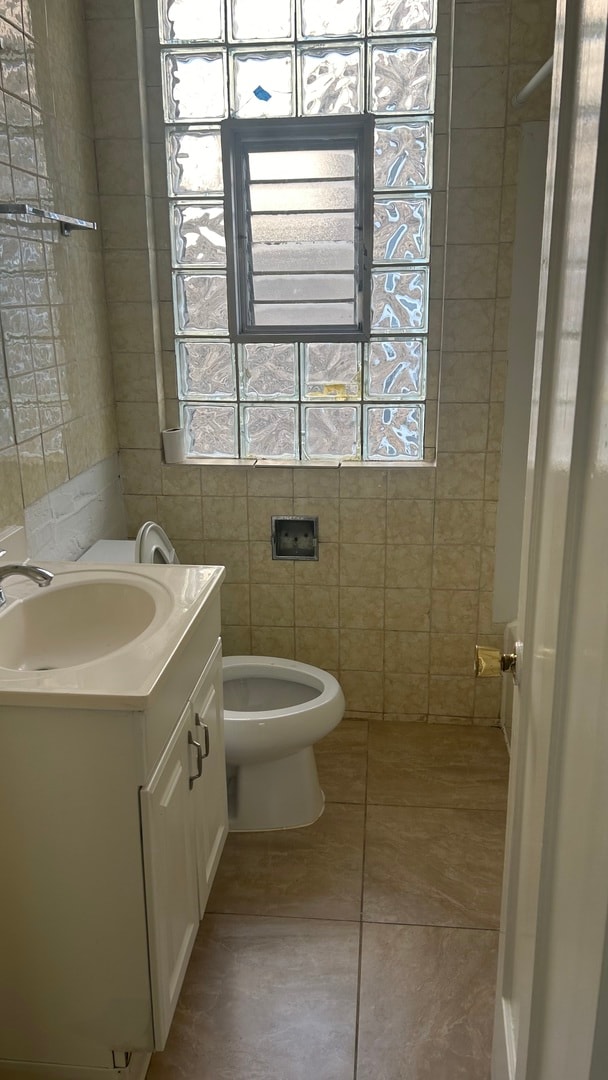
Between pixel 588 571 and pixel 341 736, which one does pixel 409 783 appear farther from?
pixel 588 571

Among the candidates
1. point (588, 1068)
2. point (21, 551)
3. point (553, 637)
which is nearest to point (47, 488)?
point (21, 551)

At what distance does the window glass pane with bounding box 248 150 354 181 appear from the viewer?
2.42 metres

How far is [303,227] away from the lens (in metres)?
2.47

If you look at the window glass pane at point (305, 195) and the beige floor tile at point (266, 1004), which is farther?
the window glass pane at point (305, 195)

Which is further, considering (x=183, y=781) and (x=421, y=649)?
(x=421, y=649)

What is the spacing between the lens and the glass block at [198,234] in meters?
2.49

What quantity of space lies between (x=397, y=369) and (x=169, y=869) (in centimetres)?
163

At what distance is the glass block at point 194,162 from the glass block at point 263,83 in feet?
0.39

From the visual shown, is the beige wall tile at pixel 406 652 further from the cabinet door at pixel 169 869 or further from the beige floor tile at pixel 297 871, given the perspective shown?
the cabinet door at pixel 169 869

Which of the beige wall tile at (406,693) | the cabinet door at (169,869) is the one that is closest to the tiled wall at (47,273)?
the cabinet door at (169,869)

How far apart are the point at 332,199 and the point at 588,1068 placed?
7.49ft

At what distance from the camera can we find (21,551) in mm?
1897

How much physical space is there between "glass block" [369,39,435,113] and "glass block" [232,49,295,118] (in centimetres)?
24

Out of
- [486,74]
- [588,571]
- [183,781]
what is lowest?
[183,781]
